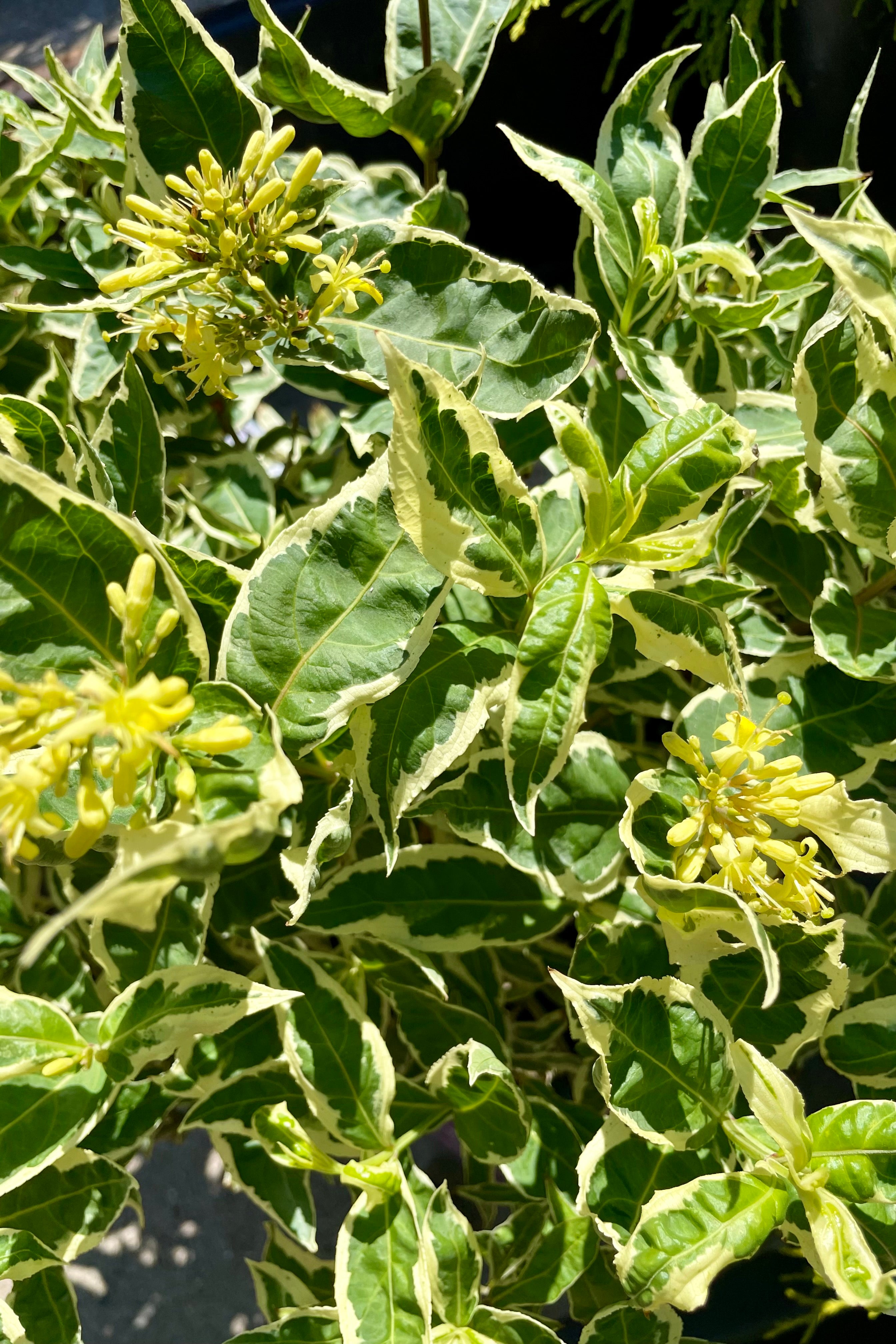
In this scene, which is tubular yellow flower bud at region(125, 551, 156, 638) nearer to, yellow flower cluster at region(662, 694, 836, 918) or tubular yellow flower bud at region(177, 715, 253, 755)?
tubular yellow flower bud at region(177, 715, 253, 755)

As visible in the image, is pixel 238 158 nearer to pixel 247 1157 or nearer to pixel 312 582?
pixel 312 582

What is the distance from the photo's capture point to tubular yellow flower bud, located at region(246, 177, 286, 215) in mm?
500

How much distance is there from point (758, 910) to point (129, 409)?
45 cm

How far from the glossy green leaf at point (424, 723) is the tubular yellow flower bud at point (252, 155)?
255 mm

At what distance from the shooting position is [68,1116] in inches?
20.2

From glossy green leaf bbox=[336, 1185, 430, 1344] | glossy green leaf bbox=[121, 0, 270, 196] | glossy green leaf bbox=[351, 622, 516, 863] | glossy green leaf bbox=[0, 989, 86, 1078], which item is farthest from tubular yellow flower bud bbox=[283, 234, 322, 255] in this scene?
glossy green leaf bbox=[336, 1185, 430, 1344]

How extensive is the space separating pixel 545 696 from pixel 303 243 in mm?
262

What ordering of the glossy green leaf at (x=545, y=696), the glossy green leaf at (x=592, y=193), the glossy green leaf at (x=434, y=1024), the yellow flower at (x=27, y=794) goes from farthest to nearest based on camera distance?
the glossy green leaf at (x=434, y=1024), the glossy green leaf at (x=592, y=193), the glossy green leaf at (x=545, y=696), the yellow flower at (x=27, y=794)

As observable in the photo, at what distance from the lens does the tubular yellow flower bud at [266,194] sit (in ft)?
1.64

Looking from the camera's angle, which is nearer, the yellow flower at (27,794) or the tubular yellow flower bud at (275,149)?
the yellow flower at (27,794)

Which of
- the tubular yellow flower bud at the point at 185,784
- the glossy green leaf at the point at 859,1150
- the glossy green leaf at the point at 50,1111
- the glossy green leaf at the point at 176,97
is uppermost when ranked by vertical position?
the glossy green leaf at the point at 176,97

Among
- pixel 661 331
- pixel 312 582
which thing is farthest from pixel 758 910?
pixel 661 331

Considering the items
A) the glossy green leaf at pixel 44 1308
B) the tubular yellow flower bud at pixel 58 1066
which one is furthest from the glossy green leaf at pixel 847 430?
the glossy green leaf at pixel 44 1308

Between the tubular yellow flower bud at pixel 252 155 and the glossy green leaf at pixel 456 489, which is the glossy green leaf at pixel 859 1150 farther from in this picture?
the tubular yellow flower bud at pixel 252 155
